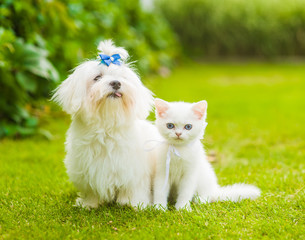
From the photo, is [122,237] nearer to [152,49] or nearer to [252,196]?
[252,196]

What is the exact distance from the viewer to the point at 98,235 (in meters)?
2.60

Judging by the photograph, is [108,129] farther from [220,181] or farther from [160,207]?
[220,181]

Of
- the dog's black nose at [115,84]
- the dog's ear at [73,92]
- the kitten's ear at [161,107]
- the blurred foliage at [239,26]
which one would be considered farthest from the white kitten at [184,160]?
the blurred foliage at [239,26]

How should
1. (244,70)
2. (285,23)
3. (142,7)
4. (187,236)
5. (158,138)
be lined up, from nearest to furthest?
(187,236)
(158,138)
(142,7)
(244,70)
(285,23)

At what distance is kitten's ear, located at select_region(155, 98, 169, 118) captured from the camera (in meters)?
2.90

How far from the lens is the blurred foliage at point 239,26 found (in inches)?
583

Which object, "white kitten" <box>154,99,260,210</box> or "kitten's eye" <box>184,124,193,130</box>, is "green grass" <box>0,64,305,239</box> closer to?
"white kitten" <box>154,99,260,210</box>

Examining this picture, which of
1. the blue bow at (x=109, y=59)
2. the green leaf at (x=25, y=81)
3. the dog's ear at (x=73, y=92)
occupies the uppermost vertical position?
the green leaf at (x=25, y=81)

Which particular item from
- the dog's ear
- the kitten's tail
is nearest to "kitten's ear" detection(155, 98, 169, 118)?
the dog's ear

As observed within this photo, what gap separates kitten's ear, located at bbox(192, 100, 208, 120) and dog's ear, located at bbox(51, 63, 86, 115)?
80cm

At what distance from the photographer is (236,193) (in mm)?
3121

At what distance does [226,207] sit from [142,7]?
30.7 ft

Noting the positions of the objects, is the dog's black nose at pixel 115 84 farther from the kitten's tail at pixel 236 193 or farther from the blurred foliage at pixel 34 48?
the kitten's tail at pixel 236 193

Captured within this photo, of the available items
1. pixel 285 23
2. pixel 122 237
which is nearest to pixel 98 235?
pixel 122 237
